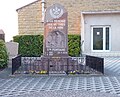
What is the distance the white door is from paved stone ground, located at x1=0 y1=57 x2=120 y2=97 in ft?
32.3

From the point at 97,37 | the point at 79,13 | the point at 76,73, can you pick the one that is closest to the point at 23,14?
the point at 79,13

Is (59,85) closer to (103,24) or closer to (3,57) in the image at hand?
(3,57)

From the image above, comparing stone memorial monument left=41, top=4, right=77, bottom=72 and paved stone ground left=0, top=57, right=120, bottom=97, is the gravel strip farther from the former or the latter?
stone memorial monument left=41, top=4, right=77, bottom=72

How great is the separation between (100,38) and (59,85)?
12.4m

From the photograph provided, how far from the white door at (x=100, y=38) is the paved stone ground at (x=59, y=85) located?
9.85 m

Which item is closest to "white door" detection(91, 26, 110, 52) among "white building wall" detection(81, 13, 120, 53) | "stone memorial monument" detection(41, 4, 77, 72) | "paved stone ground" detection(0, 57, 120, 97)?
"white building wall" detection(81, 13, 120, 53)

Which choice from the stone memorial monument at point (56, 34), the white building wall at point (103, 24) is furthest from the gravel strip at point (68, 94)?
the white building wall at point (103, 24)

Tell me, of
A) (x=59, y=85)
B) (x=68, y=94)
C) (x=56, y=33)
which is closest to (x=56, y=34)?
Result: (x=56, y=33)

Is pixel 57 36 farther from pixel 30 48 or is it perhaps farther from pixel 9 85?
pixel 30 48

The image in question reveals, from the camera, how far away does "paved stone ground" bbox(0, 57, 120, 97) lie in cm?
783

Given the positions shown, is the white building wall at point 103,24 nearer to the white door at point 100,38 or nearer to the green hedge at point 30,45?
the white door at point 100,38

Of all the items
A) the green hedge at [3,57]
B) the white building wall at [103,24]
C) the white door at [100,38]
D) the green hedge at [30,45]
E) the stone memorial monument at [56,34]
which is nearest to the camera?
the stone memorial monument at [56,34]

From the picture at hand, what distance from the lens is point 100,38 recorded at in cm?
2091

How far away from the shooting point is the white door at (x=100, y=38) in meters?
20.8
